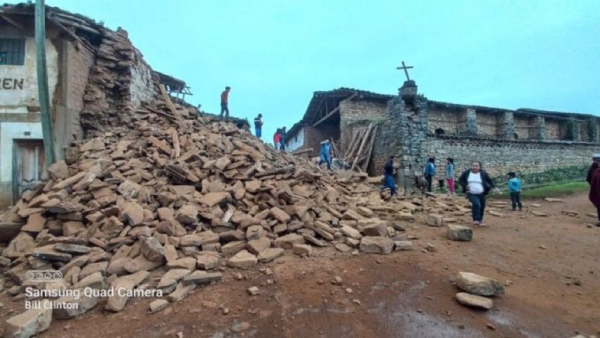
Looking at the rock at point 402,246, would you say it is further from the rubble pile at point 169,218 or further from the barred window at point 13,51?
the barred window at point 13,51

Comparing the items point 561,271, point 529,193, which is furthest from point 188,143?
point 529,193

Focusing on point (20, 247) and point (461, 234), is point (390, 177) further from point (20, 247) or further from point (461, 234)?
point (20, 247)

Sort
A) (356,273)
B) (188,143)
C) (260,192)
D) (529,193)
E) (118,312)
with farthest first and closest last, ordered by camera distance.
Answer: (529,193) → (188,143) → (260,192) → (356,273) → (118,312)

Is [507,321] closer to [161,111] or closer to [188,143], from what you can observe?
[188,143]

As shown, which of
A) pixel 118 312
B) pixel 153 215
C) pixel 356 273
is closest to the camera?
pixel 118 312

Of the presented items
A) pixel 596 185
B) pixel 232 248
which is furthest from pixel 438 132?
pixel 232 248

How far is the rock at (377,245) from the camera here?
4.88 metres

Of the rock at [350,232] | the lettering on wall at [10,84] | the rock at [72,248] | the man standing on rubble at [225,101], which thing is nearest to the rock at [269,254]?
the rock at [350,232]

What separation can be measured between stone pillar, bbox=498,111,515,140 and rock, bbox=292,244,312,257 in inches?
746

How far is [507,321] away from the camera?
3.04 meters

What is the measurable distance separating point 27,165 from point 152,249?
22.0 feet

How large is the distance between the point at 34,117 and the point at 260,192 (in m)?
6.94

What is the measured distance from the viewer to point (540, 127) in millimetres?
19719

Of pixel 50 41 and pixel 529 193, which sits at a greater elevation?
pixel 50 41
